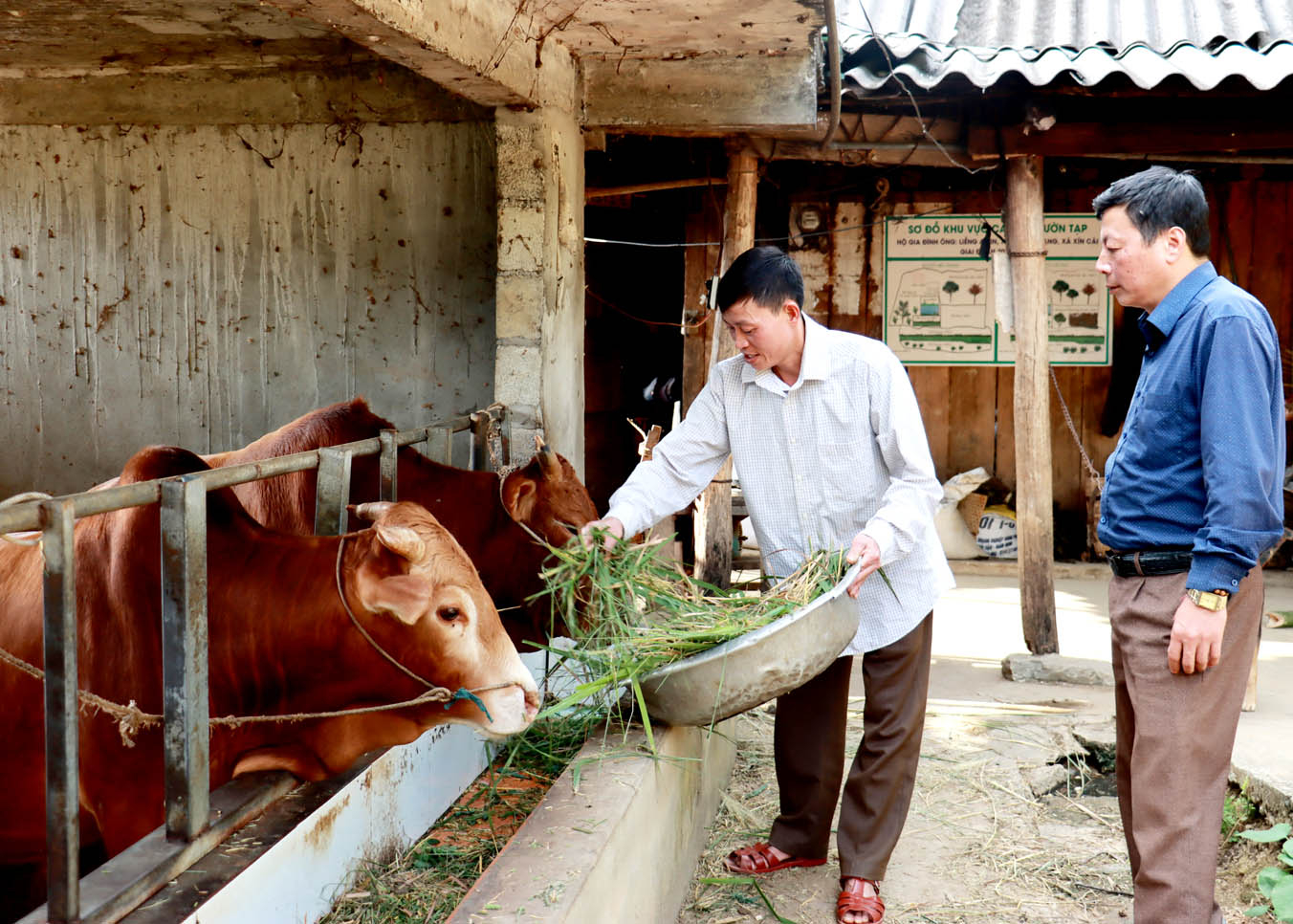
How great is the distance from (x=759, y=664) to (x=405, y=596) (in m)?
0.93

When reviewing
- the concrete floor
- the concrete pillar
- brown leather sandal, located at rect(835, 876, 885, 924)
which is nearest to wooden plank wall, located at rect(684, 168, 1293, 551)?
the concrete floor

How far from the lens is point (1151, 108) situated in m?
6.26

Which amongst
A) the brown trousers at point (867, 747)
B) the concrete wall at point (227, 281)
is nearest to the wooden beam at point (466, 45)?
the concrete wall at point (227, 281)

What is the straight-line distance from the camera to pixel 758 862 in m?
3.89

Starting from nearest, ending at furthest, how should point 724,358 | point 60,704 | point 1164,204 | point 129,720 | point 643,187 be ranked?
point 60,704
point 129,720
point 1164,204
point 724,358
point 643,187

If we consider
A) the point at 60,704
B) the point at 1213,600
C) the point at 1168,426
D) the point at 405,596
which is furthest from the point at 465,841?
the point at 1168,426

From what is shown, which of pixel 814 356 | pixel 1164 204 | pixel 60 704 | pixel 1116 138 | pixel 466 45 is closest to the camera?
pixel 60 704

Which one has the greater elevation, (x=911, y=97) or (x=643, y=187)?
(x=911, y=97)

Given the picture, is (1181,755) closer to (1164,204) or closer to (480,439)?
(1164,204)

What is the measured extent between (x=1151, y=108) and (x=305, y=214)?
435cm

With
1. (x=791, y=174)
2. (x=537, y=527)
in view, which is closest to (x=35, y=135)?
(x=537, y=527)

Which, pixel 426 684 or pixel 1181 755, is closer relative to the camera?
pixel 426 684

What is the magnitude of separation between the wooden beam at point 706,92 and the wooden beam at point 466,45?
149 mm

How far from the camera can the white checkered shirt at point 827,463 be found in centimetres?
351
